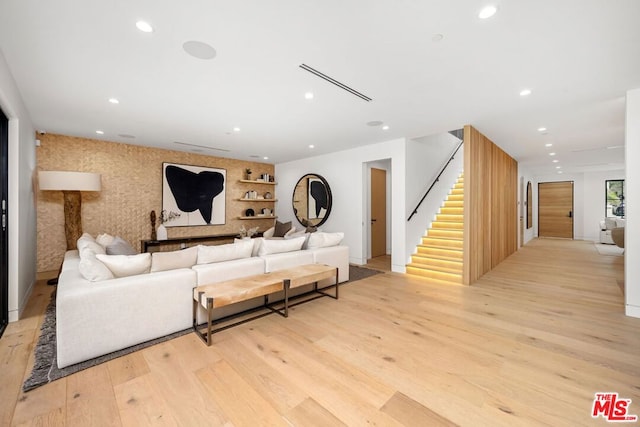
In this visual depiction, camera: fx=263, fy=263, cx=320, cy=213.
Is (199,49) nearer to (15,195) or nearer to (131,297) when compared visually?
(131,297)

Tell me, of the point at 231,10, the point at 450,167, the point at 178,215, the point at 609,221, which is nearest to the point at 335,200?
the point at 450,167

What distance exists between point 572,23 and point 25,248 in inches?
243

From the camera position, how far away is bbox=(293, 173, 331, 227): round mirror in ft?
21.6

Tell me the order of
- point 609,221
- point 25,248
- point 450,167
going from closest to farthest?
point 25,248 < point 450,167 < point 609,221

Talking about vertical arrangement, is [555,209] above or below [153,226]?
above

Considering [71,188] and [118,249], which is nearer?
[118,249]

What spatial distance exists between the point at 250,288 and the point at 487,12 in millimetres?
2950

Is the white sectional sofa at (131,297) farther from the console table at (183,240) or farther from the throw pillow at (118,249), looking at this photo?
the console table at (183,240)

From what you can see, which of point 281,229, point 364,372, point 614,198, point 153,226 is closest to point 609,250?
point 614,198

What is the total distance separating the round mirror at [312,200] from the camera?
6582 millimetres

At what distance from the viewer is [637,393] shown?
1.76m

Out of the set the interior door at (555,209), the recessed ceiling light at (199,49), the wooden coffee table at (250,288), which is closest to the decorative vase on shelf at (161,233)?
the wooden coffee table at (250,288)

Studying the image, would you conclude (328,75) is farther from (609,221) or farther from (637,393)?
(609,221)

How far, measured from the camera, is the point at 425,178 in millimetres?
5770
